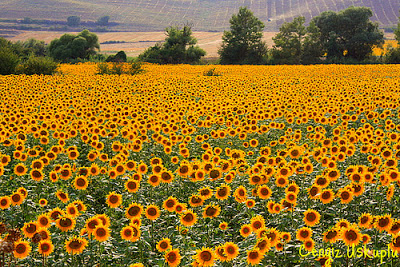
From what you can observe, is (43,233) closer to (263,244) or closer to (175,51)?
(263,244)

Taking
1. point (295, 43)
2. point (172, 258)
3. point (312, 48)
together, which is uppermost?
point (295, 43)

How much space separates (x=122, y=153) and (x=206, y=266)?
3.71 metres

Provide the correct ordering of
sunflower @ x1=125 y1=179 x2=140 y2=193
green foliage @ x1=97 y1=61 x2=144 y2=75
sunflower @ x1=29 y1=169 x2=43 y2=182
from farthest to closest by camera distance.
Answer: green foliage @ x1=97 y1=61 x2=144 y2=75
sunflower @ x1=29 y1=169 x2=43 y2=182
sunflower @ x1=125 y1=179 x2=140 y2=193

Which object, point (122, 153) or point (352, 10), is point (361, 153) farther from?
point (352, 10)

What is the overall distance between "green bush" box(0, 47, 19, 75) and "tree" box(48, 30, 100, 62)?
2441 cm

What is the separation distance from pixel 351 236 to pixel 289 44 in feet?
168

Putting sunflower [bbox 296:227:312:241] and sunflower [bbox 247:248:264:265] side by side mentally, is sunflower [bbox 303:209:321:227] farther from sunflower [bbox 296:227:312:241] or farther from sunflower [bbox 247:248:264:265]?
sunflower [bbox 247:248:264:265]

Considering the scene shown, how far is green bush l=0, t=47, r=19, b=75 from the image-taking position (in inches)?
1047

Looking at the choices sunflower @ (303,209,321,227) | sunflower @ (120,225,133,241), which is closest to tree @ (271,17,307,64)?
sunflower @ (303,209,321,227)

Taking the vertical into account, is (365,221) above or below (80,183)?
above

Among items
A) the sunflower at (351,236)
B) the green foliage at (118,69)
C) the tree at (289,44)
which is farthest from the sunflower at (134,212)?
the tree at (289,44)

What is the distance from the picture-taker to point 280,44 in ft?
170

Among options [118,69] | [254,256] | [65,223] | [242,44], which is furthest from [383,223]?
[242,44]

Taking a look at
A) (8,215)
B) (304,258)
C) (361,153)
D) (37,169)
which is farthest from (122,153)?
(361,153)
